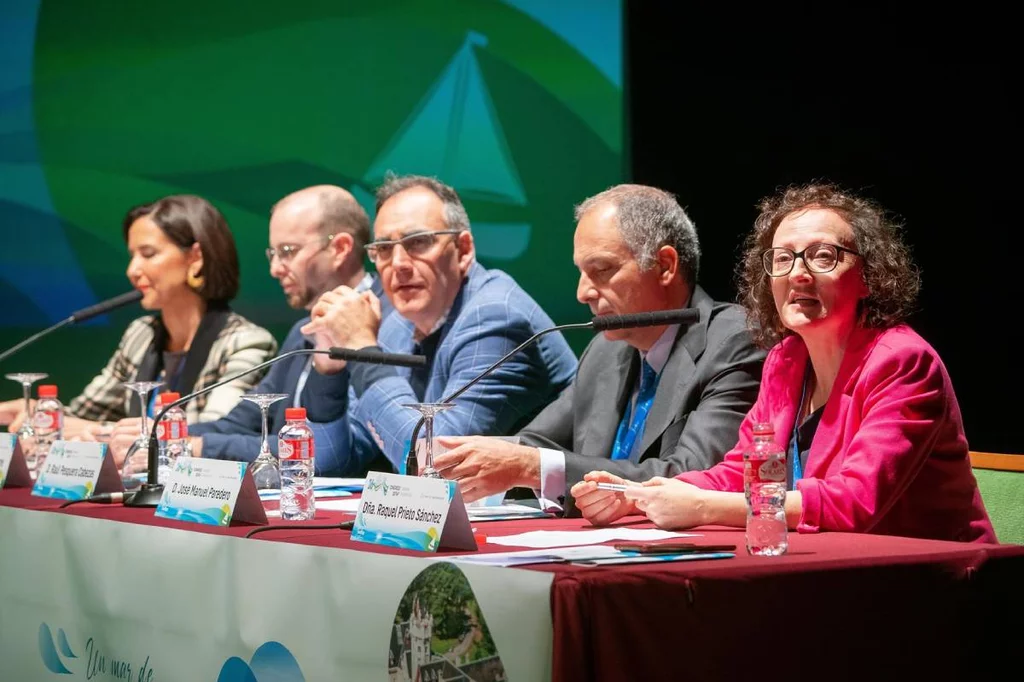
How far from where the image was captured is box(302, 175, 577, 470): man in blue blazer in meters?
3.41

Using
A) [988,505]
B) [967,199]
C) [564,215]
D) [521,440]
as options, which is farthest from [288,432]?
[564,215]

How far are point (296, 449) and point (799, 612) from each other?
42.0 inches

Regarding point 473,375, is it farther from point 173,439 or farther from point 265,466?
point 265,466

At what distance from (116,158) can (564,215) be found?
1868 mm

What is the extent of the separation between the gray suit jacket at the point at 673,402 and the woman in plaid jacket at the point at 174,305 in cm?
174

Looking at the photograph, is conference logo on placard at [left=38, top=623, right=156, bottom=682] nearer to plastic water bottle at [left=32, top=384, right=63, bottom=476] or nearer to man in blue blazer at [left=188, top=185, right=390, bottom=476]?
plastic water bottle at [left=32, top=384, right=63, bottom=476]

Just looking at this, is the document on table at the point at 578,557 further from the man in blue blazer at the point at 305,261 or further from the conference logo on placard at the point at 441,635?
the man in blue blazer at the point at 305,261

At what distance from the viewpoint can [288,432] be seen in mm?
2410

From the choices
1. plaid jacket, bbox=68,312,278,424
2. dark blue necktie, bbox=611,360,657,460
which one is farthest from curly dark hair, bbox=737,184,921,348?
plaid jacket, bbox=68,312,278,424

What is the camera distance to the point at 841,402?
2.25 m

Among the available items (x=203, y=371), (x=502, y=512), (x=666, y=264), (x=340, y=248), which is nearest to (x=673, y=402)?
(x=666, y=264)

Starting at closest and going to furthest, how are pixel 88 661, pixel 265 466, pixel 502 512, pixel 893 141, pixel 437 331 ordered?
1. pixel 88 661
2. pixel 502 512
3. pixel 265 466
4. pixel 893 141
5. pixel 437 331

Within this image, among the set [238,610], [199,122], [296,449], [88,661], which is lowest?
[88,661]

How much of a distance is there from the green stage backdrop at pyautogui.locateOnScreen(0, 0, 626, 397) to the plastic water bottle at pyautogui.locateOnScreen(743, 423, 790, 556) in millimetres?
2986
